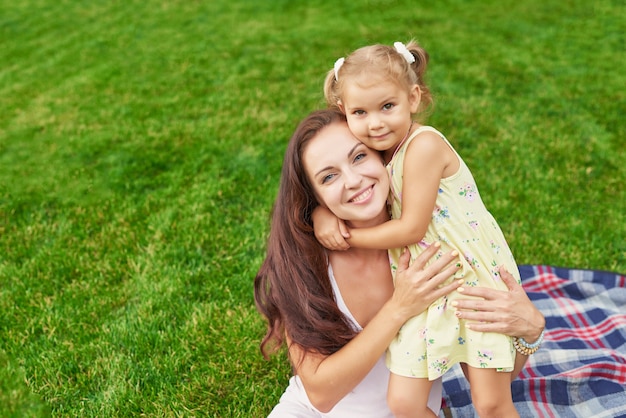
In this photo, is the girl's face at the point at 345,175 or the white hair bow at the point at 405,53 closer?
the girl's face at the point at 345,175

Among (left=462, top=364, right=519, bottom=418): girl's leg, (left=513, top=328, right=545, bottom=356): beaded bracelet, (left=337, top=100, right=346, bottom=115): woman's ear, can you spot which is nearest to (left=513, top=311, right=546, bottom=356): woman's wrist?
(left=513, top=328, right=545, bottom=356): beaded bracelet

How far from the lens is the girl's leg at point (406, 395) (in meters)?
2.36

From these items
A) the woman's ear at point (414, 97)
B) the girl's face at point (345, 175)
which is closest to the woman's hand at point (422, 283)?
the girl's face at point (345, 175)

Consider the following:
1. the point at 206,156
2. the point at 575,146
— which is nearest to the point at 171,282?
the point at 206,156

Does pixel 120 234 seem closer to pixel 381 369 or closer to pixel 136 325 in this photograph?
pixel 136 325

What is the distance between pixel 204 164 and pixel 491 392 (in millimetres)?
3886

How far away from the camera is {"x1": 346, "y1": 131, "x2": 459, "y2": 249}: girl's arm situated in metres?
2.33

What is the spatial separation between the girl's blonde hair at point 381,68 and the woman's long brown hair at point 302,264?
17cm

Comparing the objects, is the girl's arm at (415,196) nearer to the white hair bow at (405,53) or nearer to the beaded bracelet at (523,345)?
the white hair bow at (405,53)

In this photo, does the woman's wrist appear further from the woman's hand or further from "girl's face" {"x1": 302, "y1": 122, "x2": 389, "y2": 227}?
"girl's face" {"x1": 302, "y1": 122, "x2": 389, "y2": 227}

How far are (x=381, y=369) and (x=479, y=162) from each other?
3363mm

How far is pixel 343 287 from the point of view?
2.48m

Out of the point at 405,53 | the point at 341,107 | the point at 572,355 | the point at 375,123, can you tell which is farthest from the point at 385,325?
the point at 572,355

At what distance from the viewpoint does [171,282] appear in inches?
162
